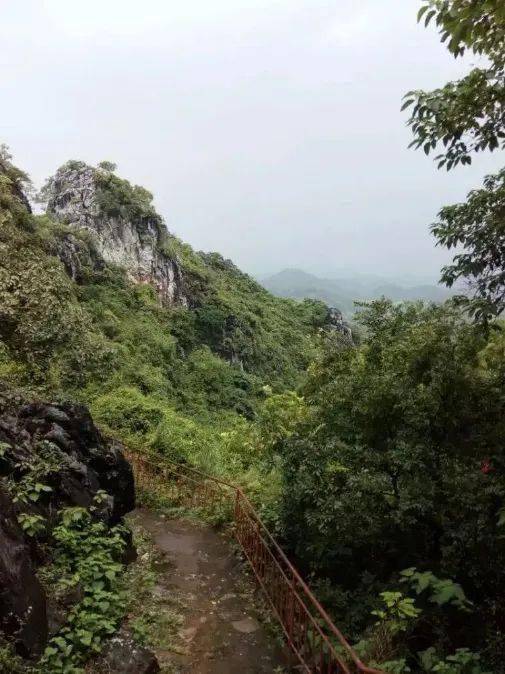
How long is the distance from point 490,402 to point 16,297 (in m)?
11.1

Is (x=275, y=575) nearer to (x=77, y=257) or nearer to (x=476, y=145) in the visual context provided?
(x=476, y=145)

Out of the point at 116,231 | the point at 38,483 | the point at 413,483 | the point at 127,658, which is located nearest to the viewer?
the point at 127,658

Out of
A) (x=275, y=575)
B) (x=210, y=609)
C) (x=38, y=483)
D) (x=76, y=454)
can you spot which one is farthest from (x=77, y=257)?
(x=275, y=575)

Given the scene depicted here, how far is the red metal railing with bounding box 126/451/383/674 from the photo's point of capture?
18.2ft

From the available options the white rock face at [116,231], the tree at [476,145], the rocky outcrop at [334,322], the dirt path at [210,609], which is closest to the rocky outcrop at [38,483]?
the dirt path at [210,609]

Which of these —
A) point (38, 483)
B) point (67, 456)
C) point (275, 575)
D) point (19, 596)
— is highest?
point (67, 456)

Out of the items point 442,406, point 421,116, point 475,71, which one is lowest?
point 442,406

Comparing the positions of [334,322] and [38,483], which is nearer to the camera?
[38,483]

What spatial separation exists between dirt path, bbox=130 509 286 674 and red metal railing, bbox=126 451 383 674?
37cm

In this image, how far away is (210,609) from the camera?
7.55 meters

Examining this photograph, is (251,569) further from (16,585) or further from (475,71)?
(475,71)

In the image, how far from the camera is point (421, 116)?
582cm

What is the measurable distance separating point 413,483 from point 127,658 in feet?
12.3

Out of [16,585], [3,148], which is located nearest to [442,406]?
[16,585]
